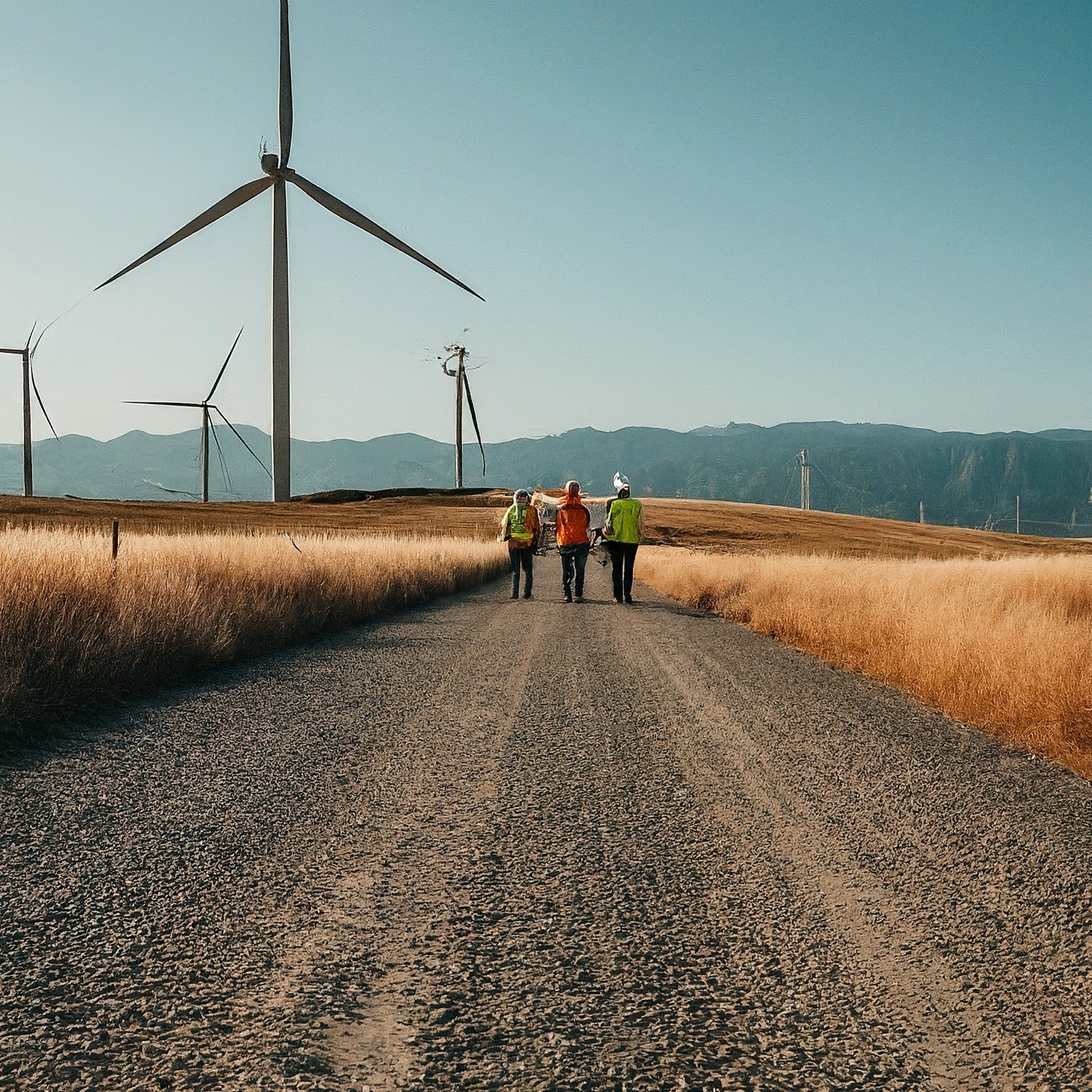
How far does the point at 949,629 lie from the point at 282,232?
32.1 metres

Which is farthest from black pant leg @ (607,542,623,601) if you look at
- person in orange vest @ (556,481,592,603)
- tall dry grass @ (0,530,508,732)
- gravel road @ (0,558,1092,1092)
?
gravel road @ (0,558,1092,1092)

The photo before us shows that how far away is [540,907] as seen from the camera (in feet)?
12.1

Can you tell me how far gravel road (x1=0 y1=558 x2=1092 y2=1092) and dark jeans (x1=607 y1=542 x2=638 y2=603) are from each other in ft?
39.3

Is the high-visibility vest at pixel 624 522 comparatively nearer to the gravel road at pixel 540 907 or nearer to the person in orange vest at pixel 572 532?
the person in orange vest at pixel 572 532

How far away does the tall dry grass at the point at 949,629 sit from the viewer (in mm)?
7219

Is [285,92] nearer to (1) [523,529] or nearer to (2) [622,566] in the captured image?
(1) [523,529]

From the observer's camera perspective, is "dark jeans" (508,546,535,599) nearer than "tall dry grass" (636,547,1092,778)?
No

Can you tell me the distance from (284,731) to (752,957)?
4.58 metres

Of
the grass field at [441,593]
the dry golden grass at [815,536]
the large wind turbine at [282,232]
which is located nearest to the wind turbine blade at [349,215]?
the large wind turbine at [282,232]

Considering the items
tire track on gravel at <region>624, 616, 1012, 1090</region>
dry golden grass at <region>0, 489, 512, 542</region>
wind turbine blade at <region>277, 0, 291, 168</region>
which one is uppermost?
wind turbine blade at <region>277, 0, 291, 168</region>

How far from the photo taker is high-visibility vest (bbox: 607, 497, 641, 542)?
64.4 feet

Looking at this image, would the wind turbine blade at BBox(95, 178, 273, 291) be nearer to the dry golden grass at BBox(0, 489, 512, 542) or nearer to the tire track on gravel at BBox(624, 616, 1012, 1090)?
the dry golden grass at BBox(0, 489, 512, 542)

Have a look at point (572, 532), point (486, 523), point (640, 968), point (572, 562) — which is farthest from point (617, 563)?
point (486, 523)

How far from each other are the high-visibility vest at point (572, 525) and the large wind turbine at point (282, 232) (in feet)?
52.9
